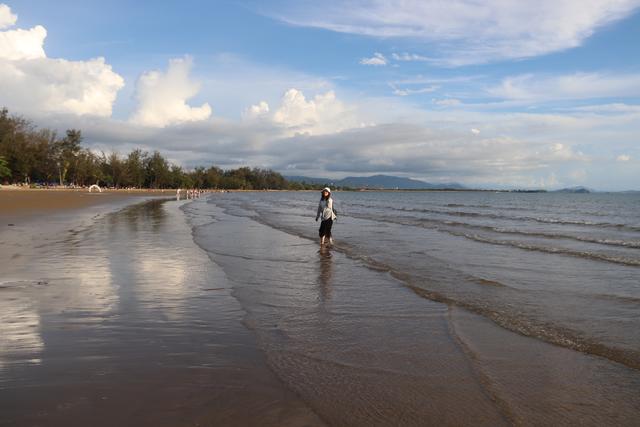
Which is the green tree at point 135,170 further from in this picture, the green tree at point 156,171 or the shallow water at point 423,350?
the shallow water at point 423,350

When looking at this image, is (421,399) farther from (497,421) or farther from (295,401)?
(295,401)

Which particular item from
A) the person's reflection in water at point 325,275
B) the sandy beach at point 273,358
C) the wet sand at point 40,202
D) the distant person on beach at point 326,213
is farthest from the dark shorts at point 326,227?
the wet sand at point 40,202

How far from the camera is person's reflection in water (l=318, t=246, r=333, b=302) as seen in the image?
917 cm

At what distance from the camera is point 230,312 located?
7457mm

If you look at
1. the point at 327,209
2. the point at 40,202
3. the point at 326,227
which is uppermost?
the point at 327,209

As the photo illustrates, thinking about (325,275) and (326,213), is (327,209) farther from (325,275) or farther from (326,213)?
(325,275)

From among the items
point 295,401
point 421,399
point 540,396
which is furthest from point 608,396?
point 295,401

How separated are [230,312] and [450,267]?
24.1 ft

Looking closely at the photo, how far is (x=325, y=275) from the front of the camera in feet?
37.0

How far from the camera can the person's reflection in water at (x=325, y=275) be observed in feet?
30.1

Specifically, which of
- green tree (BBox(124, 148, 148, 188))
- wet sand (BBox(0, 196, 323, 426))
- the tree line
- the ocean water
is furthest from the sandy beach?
green tree (BBox(124, 148, 148, 188))

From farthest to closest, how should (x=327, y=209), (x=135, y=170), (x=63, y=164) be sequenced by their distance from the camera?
(x=135, y=170) → (x=63, y=164) → (x=327, y=209)

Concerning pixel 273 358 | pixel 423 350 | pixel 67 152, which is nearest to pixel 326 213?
pixel 423 350

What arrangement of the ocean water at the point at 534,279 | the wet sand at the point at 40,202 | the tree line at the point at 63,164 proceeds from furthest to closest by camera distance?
the tree line at the point at 63,164, the wet sand at the point at 40,202, the ocean water at the point at 534,279
